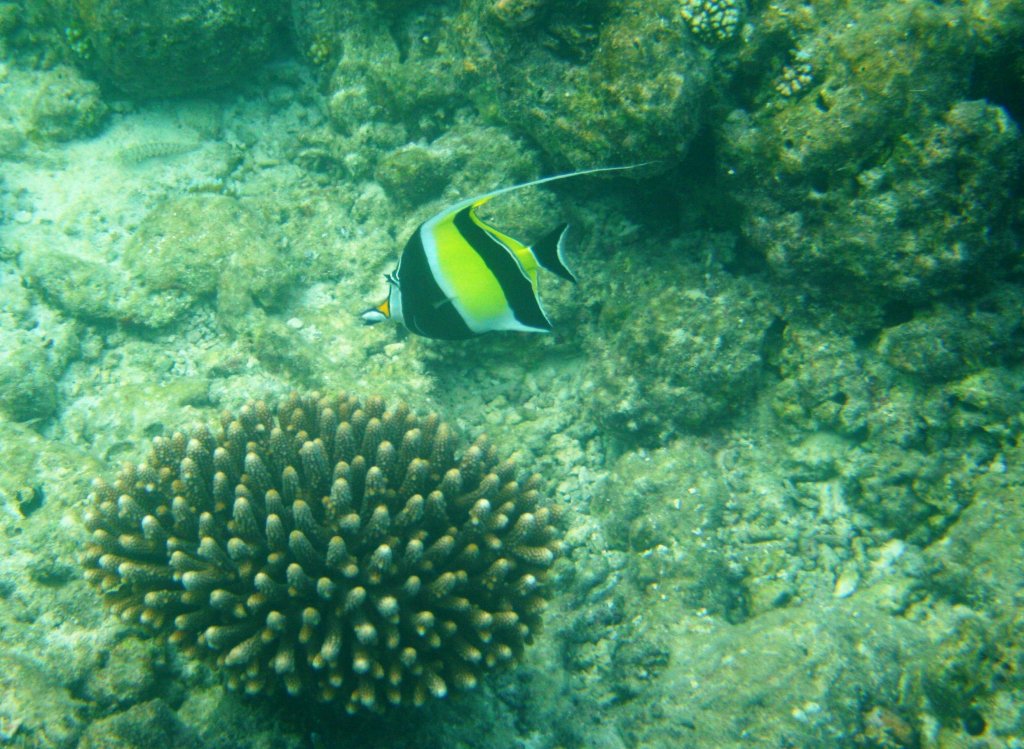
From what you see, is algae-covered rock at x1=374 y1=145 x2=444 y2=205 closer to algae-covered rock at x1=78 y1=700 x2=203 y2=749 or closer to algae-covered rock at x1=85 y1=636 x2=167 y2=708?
algae-covered rock at x1=85 y1=636 x2=167 y2=708

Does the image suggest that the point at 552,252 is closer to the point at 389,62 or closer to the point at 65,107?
the point at 389,62

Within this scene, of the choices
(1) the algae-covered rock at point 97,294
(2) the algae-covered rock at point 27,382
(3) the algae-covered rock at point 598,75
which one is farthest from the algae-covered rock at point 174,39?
(2) the algae-covered rock at point 27,382

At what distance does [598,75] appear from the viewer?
12.5 feet

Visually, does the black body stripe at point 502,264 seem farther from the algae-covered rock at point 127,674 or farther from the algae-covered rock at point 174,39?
the algae-covered rock at point 174,39

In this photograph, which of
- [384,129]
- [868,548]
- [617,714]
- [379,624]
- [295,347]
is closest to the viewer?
[379,624]

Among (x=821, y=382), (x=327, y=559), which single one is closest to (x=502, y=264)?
(x=327, y=559)

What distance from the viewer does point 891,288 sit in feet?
11.8

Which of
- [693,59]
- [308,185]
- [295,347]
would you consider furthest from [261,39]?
[693,59]

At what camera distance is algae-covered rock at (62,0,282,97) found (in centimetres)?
547

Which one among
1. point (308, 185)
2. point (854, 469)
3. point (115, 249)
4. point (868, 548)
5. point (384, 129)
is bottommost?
point (868, 548)

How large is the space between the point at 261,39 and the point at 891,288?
252 inches

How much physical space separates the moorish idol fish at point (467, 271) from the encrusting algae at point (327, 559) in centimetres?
80

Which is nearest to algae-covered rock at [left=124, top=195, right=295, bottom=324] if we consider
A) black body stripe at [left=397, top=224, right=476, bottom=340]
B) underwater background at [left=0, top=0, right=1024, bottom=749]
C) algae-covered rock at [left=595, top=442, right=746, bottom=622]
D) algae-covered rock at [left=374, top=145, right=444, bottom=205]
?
underwater background at [left=0, top=0, right=1024, bottom=749]

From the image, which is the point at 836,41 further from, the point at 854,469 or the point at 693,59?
the point at 854,469
